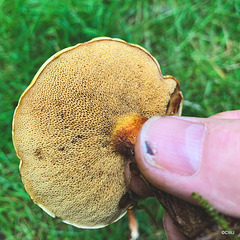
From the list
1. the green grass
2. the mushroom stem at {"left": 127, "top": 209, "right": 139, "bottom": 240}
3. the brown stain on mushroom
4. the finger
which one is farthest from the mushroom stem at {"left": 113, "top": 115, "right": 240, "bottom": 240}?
the green grass

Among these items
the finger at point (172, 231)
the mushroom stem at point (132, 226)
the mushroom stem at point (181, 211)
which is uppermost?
the mushroom stem at point (181, 211)

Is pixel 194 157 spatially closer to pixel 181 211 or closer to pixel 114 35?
pixel 181 211

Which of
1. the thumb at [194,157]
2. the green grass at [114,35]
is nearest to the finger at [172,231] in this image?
the thumb at [194,157]

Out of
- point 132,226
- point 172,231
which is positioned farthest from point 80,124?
point 132,226

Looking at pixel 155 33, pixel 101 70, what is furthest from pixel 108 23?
pixel 101 70

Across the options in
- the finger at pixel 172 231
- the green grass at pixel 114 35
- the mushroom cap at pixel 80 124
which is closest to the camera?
the mushroom cap at pixel 80 124

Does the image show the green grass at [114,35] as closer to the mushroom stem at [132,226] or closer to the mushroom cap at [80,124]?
the mushroom stem at [132,226]

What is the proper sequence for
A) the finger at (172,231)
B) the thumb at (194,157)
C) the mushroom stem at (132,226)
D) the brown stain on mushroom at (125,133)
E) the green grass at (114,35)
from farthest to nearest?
the green grass at (114,35) → the mushroom stem at (132,226) → the finger at (172,231) → the brown stain on mushroom at (125,133) → the thumb at (194,157)

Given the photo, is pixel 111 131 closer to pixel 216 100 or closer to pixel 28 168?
pixel 28 168
